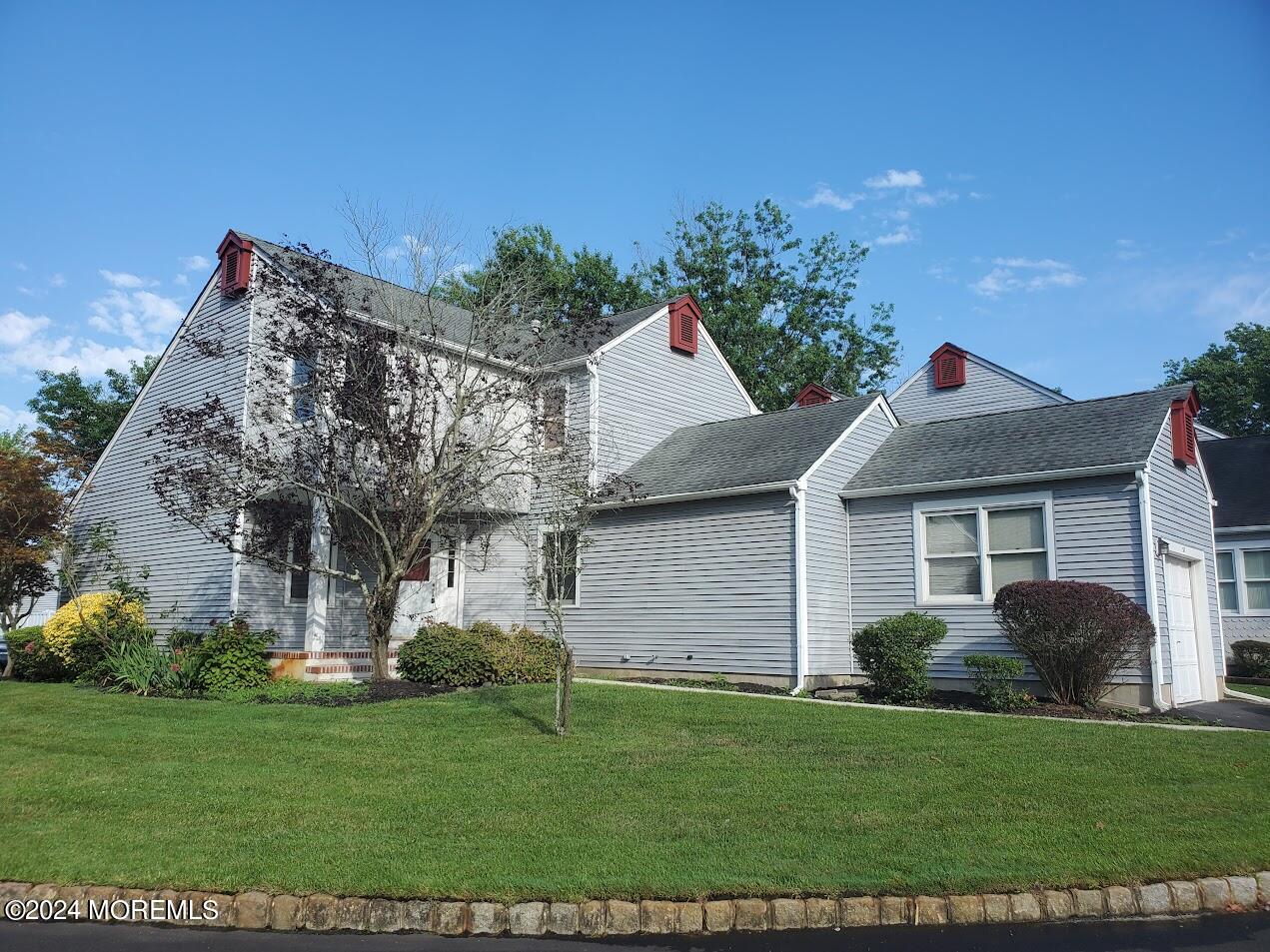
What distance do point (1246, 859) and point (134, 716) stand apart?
480 inches

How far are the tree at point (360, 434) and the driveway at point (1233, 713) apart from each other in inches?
434

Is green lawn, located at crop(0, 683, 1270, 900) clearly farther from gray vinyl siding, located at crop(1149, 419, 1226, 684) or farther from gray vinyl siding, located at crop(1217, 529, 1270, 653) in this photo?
gray vinyl siding, located at crop(1217, 529, 1270, 653)

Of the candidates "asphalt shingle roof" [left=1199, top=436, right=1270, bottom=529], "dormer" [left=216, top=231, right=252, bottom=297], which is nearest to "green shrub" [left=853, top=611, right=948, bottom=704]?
"asphalt shingle roof" [left=1199, top=436, right=1270, bottom=529]

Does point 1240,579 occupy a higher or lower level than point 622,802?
higher

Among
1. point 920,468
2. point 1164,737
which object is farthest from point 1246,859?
point 920,468

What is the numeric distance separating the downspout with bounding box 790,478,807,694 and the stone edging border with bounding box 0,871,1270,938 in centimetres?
898

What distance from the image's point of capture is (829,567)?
54.8ft

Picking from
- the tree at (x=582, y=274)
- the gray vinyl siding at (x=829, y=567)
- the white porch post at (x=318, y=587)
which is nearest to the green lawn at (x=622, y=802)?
the gray vinyl siding at (x=829, y=567)

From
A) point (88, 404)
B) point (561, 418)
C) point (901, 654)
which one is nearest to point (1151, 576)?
point (901, 654)

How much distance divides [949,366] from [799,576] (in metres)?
14.5

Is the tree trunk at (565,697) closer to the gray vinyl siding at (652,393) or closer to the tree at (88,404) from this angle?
the gray vinyl siding at (652,393)

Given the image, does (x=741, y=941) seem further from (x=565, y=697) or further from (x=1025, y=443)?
(x=1025, y=443)

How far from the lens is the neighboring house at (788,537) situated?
591 inches

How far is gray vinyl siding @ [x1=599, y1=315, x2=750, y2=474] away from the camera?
66.5 feet
